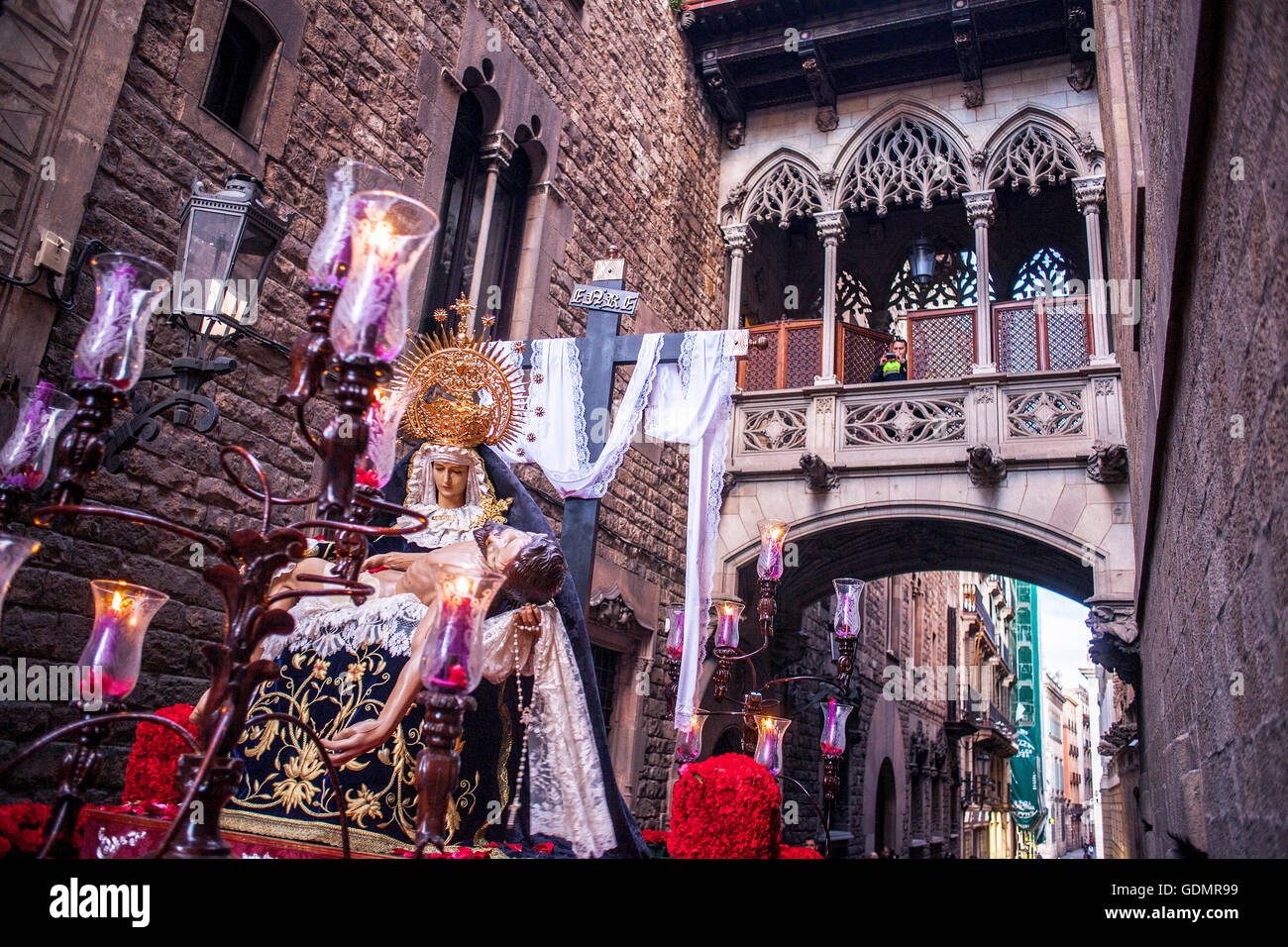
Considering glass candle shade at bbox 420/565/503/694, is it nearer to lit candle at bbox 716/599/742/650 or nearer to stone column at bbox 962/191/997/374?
lit candle at bbox 716/599/742/650

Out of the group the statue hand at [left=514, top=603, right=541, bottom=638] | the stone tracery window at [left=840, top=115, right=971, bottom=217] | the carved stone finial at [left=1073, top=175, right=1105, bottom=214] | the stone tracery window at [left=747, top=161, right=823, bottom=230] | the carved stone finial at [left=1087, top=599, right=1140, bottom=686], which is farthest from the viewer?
the stone tracery window at [left=747, top=161, right=823, bottom=230]

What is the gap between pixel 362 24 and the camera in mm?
6371

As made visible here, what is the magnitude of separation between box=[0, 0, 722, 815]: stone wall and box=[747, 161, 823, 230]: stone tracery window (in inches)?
85.6

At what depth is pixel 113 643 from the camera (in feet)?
7.39

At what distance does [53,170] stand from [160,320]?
2.79 feet

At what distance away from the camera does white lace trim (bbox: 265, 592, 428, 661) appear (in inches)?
138

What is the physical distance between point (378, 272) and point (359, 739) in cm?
179

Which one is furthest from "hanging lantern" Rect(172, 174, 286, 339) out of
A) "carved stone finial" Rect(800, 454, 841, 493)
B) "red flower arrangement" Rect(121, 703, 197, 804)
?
"carved stone finial" Rect(800, 454, 841, 493)

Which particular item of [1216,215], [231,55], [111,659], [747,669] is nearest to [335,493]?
[111,659]

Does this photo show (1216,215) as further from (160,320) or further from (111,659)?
(160,320)

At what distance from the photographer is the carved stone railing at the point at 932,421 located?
9.77 meters

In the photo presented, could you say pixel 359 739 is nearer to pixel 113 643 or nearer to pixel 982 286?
pixel 113 643

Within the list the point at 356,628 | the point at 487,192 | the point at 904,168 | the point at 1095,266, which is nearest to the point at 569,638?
the point at 356,628
